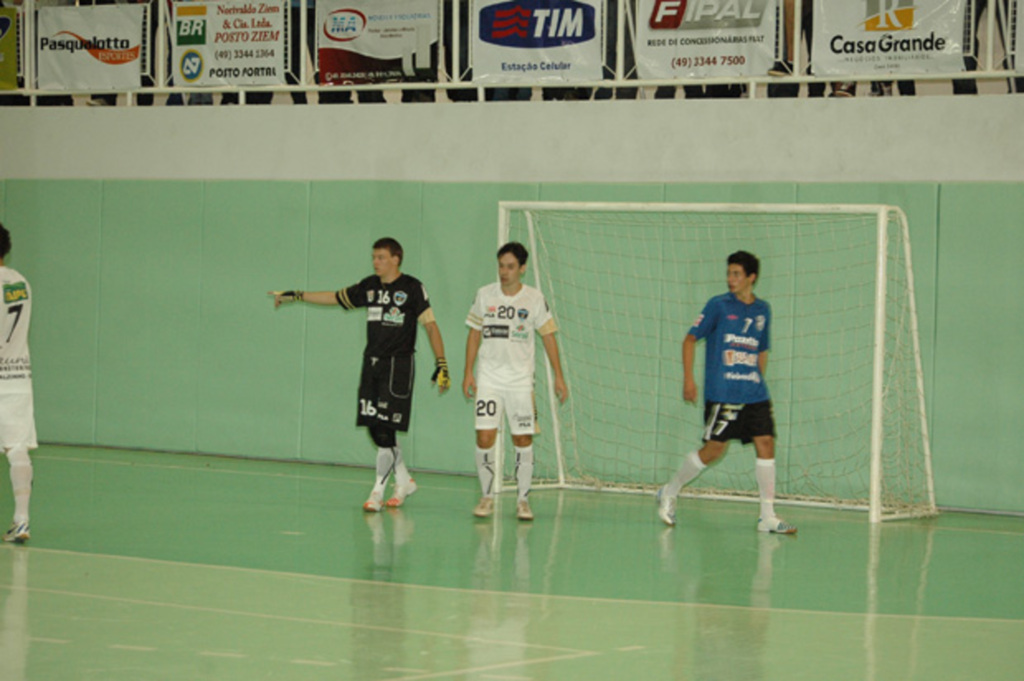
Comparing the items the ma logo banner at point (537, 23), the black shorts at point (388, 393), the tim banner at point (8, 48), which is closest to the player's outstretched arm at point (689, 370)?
the black shorts at point (388, 393)

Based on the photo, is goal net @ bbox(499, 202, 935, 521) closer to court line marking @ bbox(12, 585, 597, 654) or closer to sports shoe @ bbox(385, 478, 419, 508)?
sports shoe @ bbox(385, 478, 419, 508)

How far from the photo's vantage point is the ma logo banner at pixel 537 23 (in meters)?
14.3

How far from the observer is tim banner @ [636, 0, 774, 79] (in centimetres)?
1358

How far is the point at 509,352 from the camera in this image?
11336 mm

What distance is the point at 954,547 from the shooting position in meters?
10.9

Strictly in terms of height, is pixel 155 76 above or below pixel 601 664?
above

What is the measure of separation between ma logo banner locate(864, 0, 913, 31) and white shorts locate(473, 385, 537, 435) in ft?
16.4

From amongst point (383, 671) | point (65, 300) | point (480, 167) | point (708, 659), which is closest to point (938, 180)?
point (480, 167)

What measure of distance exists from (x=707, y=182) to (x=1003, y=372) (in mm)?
3267

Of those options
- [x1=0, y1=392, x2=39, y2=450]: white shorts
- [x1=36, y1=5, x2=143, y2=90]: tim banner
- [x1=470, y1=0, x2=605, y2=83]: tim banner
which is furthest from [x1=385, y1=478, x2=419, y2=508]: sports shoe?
[x1=36, y1=5, x2=143, y2=90]: tim banner

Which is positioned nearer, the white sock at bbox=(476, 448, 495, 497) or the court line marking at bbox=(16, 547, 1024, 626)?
the court line marking at bbox=(16, 547, 1024, 626)

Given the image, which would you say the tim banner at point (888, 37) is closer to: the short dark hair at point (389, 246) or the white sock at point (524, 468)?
the short dark hair at point (389, 246)

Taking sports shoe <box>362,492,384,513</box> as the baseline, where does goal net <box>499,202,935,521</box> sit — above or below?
above

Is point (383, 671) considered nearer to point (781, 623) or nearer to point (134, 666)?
point (134, 666)
